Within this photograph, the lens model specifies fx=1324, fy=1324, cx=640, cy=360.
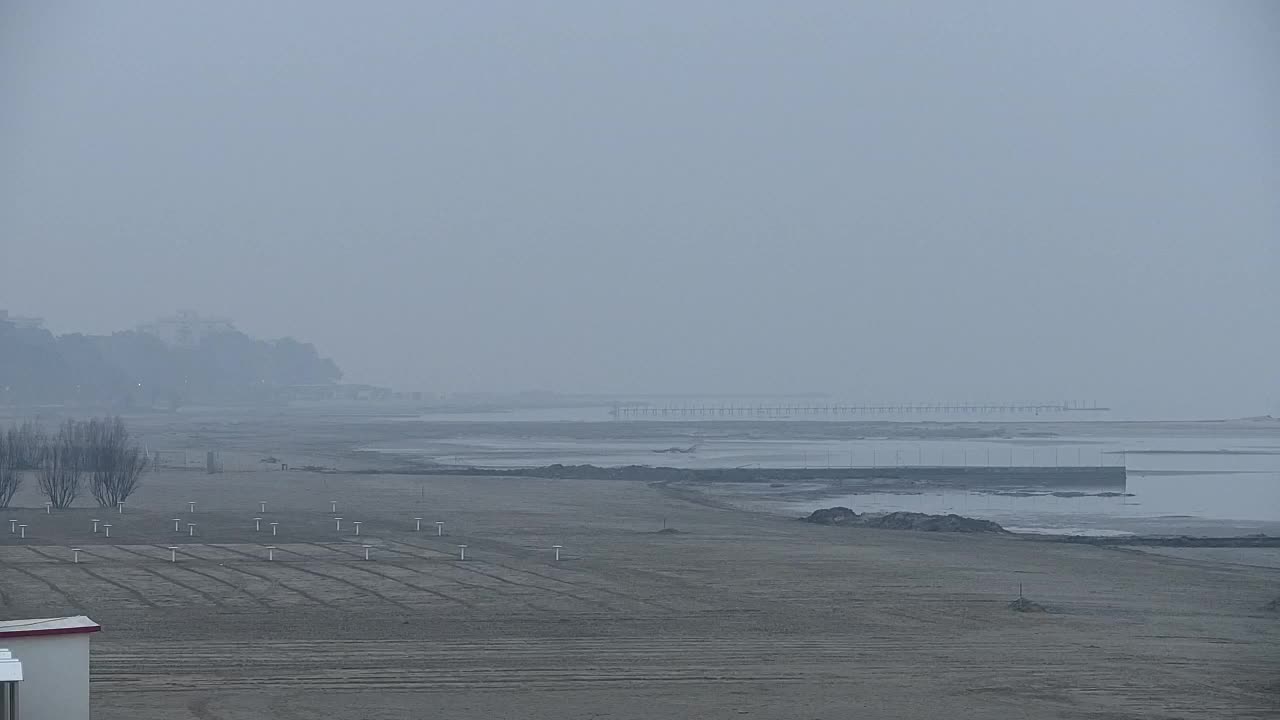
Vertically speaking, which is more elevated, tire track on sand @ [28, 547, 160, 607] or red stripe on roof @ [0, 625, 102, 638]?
red stripe on roof @ [0, 625, 102, 638]

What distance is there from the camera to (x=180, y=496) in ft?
140

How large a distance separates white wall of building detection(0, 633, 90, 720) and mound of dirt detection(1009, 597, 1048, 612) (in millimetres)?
15838

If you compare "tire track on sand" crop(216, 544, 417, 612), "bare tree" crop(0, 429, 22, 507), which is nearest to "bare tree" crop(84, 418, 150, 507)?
"bare tree" crop(0, 429, 22, 507)

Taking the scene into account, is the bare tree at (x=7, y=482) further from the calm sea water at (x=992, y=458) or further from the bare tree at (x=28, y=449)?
the calm sea water at (x=992, y=458)

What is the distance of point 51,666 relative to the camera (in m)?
10.8

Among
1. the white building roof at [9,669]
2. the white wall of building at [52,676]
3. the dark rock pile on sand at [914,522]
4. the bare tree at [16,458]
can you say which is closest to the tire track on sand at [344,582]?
the white wall of building at [52,676]

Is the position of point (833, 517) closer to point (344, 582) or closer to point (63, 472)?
point (344, 582)

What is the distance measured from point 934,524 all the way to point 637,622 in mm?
17255

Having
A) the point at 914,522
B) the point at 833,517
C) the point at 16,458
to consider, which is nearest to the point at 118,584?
the point at 833,517

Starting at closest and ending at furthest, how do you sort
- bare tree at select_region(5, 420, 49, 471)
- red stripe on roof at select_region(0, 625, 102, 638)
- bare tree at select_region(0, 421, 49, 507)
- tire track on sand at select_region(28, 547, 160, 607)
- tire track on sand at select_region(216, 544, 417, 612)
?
red stripe on roof at select_region(0, 625, 102, 638) → tire track on sand at select_region(28, 547, 160, 607) → tire track on sand at select_region(216, 544, 417, 612) → bare tree at select_region(0, 421, 49, 507) → bare tree at select_region(5, 420, 49, 471)

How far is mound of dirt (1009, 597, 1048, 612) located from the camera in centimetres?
2230

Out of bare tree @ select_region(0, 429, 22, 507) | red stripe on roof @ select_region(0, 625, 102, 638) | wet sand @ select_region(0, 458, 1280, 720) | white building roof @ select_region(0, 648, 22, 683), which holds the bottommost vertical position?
wet sand @ select_region(0, 458, 1280, 720)

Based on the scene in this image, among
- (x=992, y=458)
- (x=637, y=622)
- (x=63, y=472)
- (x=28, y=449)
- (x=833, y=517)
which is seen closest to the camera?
(x=637, y=622)

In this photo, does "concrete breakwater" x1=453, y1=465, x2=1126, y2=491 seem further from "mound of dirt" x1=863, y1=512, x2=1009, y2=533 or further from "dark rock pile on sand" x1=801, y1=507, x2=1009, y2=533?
"mound of dirt" x1=863, y1=512, x2=1009, y2=533
